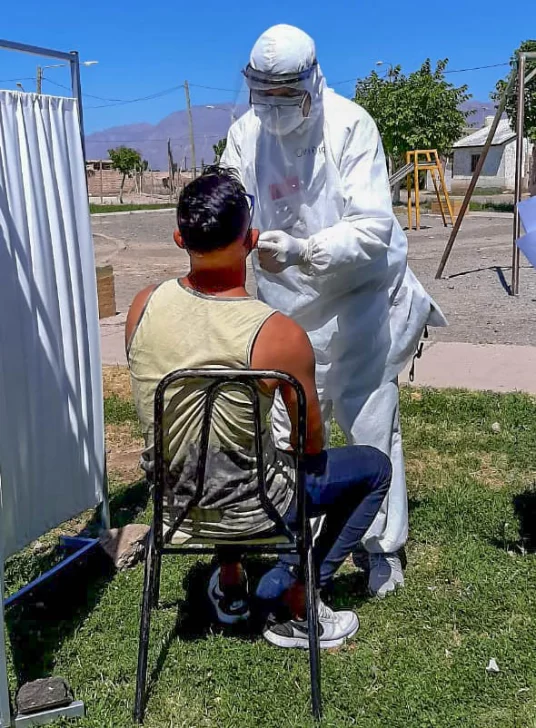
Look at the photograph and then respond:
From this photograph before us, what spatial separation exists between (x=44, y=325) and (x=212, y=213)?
982 mm

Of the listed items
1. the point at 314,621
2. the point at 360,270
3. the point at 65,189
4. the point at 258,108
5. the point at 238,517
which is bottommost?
the point at 314,621

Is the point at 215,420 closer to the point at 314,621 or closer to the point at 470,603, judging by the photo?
the point at 314,621

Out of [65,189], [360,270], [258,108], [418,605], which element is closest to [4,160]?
[65,189]

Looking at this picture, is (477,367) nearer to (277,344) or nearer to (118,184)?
(277,344)

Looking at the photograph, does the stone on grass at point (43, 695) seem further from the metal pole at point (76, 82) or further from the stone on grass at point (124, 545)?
the metal pole at point (76, 82)

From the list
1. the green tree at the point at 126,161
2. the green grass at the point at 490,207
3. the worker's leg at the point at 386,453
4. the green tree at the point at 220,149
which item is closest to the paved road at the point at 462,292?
the green tree at the point at 220,149

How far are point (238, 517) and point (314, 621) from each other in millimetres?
387

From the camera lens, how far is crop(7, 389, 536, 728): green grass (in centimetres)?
247

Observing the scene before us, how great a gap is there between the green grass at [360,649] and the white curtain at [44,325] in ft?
1.33

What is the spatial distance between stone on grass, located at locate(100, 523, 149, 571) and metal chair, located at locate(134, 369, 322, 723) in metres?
0.88

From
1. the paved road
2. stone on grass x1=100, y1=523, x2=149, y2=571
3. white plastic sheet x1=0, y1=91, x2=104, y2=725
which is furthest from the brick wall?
white plastic sheet x1=0, y1=91, x2=104, y2=725

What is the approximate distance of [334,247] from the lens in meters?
2.55

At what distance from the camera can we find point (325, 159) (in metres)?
2.70

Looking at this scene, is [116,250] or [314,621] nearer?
[314,621]
